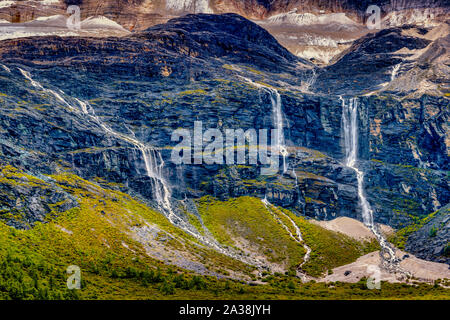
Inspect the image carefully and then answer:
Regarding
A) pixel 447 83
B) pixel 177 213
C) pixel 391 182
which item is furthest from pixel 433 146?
pixel 177 213

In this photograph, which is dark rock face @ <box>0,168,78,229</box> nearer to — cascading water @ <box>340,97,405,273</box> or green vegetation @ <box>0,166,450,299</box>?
green vegetation @ <box>0,166,450,299</box>

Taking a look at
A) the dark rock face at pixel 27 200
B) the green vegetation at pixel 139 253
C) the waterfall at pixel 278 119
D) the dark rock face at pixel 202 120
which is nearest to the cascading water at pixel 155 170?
the dark rock face at pixel 202 120

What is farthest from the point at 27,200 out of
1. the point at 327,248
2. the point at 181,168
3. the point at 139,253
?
the point at 327,248

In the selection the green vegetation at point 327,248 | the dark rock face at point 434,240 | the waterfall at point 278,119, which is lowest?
the green vegetation at point 327,248

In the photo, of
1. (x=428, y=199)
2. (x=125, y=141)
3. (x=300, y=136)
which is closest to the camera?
(x=428, y=199)

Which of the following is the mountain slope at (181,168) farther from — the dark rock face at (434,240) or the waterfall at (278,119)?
the dark rock face at (434,240)

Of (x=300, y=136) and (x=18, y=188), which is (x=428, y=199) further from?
(x=18, y=188)

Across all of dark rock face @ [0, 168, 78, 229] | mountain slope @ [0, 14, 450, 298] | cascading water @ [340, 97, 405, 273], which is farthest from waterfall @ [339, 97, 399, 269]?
dark rock face @ [0, 168, 78, 229]

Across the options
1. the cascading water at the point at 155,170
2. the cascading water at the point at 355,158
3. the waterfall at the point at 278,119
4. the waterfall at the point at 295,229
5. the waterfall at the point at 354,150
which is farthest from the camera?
the waterfall at the point at 278,119
